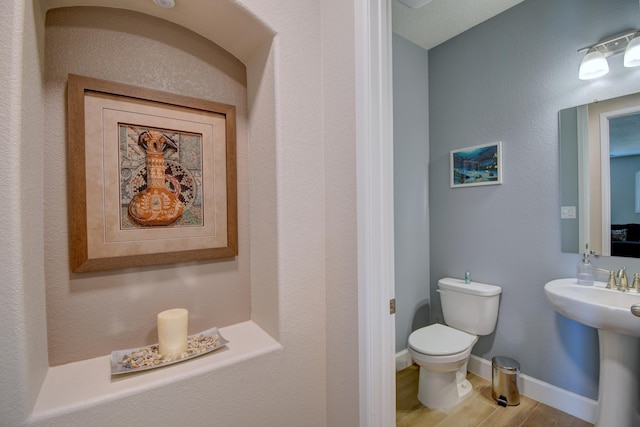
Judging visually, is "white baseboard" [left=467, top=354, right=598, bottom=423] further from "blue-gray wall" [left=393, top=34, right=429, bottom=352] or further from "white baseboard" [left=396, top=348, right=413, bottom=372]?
"blue-gray wall" [left=393, top=34, right=429, bottom=352]

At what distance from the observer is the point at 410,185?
7.79 feet

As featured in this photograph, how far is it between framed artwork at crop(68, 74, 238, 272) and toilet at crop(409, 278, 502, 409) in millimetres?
1426

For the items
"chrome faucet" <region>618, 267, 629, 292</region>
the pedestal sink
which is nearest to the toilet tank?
the pedestal sink

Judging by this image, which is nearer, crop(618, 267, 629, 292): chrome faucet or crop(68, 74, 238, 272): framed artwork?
crop(68, 74, 238, 272): framed artwork

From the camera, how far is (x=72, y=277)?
Answer: 100 centimetres

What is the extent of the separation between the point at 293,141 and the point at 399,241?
1483 millimetres

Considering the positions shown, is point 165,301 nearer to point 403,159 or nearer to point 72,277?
point 72,277

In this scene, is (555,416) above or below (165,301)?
below

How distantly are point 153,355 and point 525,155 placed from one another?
8.06ft

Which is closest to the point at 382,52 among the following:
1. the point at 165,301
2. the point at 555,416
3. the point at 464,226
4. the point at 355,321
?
the point at 355,321

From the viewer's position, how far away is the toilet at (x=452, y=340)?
1.75 metres

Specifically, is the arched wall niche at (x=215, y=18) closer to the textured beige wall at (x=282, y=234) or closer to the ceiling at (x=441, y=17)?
the textured beige wall at (x=282, y=234)

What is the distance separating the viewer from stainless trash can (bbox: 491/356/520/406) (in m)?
1.84

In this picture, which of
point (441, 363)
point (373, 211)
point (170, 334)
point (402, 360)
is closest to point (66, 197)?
point (170, 334)
